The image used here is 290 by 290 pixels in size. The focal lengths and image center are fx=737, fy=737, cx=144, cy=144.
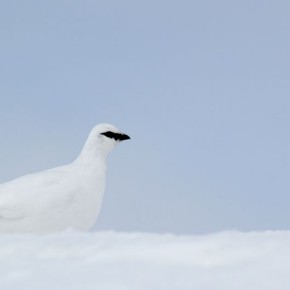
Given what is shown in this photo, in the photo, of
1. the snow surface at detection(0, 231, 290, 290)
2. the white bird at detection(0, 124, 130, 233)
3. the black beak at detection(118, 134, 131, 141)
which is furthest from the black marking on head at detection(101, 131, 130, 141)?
the snow surface at detection(0, 231, 290, 290)

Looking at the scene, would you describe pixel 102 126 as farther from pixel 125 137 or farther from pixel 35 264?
pixel 35 264

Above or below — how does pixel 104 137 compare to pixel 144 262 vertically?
above

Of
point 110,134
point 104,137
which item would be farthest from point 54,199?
point 110,134

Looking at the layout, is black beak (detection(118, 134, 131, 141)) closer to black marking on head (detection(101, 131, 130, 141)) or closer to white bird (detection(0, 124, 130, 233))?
black marking on head (detection(101, 131, 130, 141))

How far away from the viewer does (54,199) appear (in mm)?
9586

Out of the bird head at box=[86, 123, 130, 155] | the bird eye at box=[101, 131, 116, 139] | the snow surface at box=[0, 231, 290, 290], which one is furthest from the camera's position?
the bird eye at box=[101, 131, 116, 139]

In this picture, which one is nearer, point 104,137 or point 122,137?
point 104,137

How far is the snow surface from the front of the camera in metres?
2.72

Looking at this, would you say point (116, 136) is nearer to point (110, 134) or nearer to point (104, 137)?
point (110, 134)

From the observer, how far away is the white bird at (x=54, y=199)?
31.1ft

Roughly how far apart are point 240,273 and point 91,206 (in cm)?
708

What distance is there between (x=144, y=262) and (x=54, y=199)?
680cm

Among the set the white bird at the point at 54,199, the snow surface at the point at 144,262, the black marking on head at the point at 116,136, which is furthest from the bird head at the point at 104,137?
the snow surface at the point at 144,262

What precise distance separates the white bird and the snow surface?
615cm
